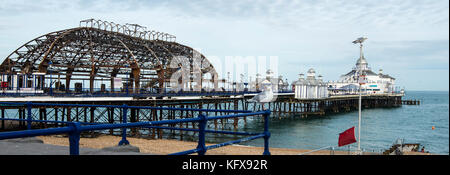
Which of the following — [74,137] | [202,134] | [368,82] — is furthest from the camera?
[368,82]

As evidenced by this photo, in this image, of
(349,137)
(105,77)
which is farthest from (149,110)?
(349,137)

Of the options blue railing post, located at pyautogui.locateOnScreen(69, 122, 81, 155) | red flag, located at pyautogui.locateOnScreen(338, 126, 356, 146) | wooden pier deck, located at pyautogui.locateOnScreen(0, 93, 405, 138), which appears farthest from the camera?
wooden pier deck, located at pyautogui.locateOnScreen(0, 93, 405, 138)

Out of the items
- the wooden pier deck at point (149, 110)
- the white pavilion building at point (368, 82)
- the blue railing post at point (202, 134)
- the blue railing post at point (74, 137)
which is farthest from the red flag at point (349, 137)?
the white pavilion building at point (368, 82)

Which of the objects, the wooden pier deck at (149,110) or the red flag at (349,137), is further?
the wooden pier deck at (149,110)

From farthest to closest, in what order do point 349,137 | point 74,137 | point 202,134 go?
point 349,137
point 202,134
point 74,137

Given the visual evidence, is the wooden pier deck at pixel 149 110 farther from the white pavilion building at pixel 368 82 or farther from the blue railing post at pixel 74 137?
the white pavilion building at pixel 368 82

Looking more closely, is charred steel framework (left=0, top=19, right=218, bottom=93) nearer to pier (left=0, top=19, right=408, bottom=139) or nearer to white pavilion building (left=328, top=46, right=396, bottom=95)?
pier (left=0, top=19, right=408, bottom=139)

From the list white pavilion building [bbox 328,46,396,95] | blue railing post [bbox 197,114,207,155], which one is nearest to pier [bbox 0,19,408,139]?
blue railing post [bbox 197,114,207,155]

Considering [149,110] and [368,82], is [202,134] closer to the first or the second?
[149,110]
